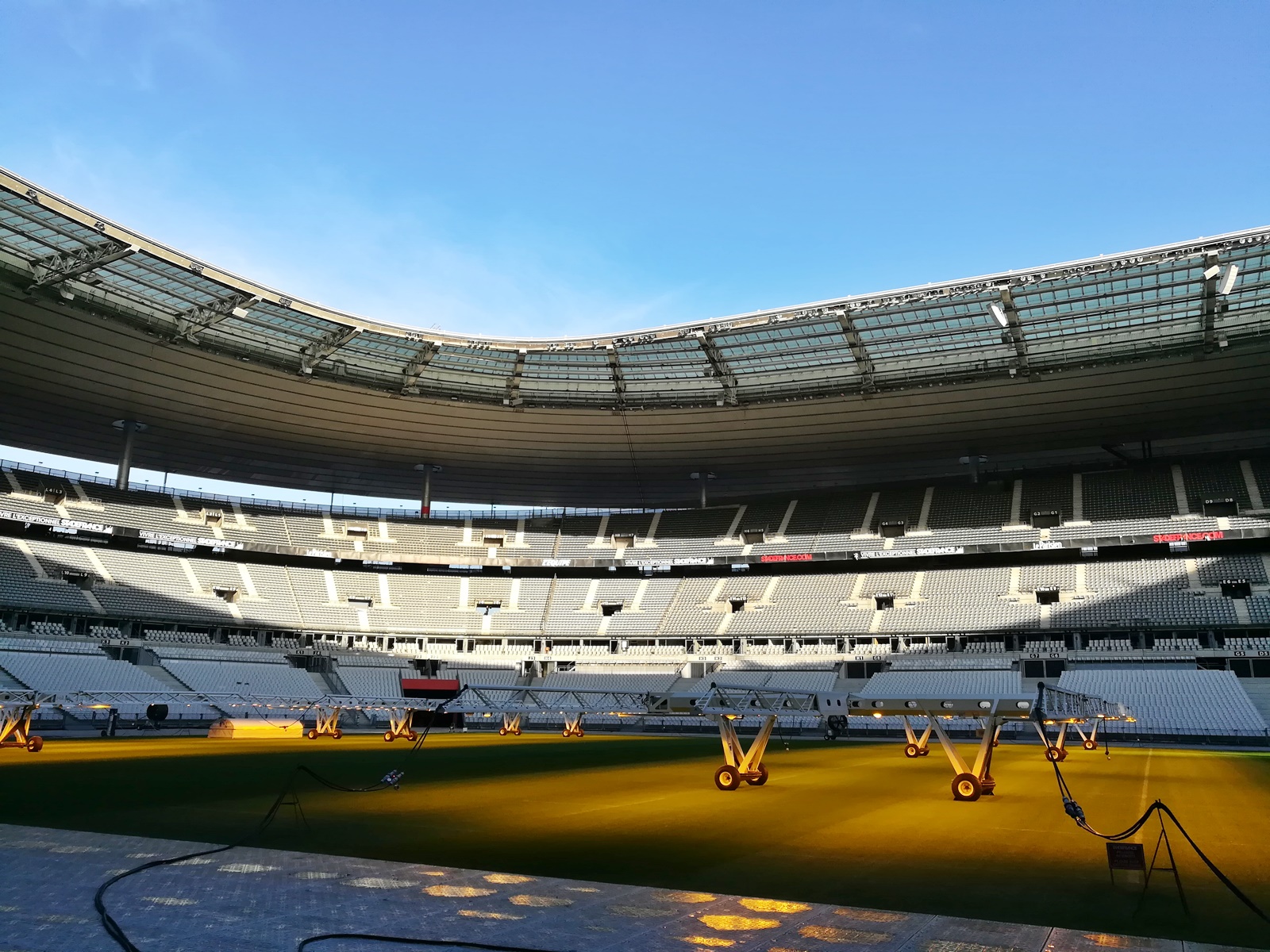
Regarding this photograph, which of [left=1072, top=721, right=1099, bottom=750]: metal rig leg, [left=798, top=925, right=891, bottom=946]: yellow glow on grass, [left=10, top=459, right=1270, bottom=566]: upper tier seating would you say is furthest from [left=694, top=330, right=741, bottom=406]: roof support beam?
[left=798, top=925, right=891, bottom=946]: yellow glow on grass

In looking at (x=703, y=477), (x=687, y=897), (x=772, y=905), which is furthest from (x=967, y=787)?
(x=703, y=477)

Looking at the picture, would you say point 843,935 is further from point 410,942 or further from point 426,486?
point 426,486

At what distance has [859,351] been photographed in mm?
50500

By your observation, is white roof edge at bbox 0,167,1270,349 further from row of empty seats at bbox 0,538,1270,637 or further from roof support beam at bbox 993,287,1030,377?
row of empty seats at bbox 0,538,1270,637

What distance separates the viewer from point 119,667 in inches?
1970

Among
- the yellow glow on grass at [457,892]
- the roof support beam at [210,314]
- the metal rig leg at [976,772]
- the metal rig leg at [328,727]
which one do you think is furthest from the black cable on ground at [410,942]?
the roof support beam at [210,314]

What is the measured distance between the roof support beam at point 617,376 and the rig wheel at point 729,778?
33.5 meters

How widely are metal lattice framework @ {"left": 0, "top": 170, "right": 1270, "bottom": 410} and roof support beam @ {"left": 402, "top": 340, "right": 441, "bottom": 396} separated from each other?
125 mm

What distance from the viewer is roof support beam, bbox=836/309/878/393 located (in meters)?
47.0

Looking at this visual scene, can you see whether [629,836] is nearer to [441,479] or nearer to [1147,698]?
[1147,698]

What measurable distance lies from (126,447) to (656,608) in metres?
39.1

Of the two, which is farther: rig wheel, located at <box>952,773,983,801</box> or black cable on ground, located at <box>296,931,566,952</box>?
rig wheel, located at <box>952,773,983,801</box>

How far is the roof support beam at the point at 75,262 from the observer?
131ft

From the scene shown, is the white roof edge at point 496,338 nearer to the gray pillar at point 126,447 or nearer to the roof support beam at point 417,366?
the roof support beam at point 417,366
